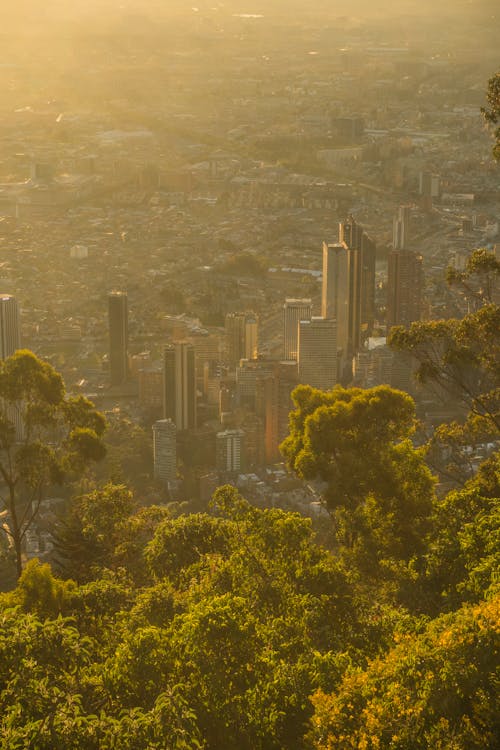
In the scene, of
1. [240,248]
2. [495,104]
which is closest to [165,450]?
[495,104]

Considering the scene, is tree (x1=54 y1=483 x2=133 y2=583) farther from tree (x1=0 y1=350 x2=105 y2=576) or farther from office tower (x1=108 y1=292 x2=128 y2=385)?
office tower (x1=108 y1=292 x2=128 y2=385)

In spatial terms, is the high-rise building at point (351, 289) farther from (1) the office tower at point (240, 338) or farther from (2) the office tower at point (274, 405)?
(2) the office tower at point (274, 405)

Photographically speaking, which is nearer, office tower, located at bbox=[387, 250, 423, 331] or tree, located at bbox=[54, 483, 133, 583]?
tree, located at bbox=[54, 483, 133, 583]

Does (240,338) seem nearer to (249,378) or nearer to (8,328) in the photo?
(249,378)

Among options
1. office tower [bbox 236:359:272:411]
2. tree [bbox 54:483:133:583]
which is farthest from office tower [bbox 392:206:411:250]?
tree [bbox 54:483:133:583]

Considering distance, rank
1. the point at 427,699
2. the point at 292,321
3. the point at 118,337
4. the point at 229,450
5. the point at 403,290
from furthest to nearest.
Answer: the point at 403,290 < the point at 292,321 < the point at 118,337 < the point at 229,450 < the point at 427,699

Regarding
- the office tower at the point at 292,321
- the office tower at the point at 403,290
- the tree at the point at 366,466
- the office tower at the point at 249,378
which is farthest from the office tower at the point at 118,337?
the tree at the point at 366,466
